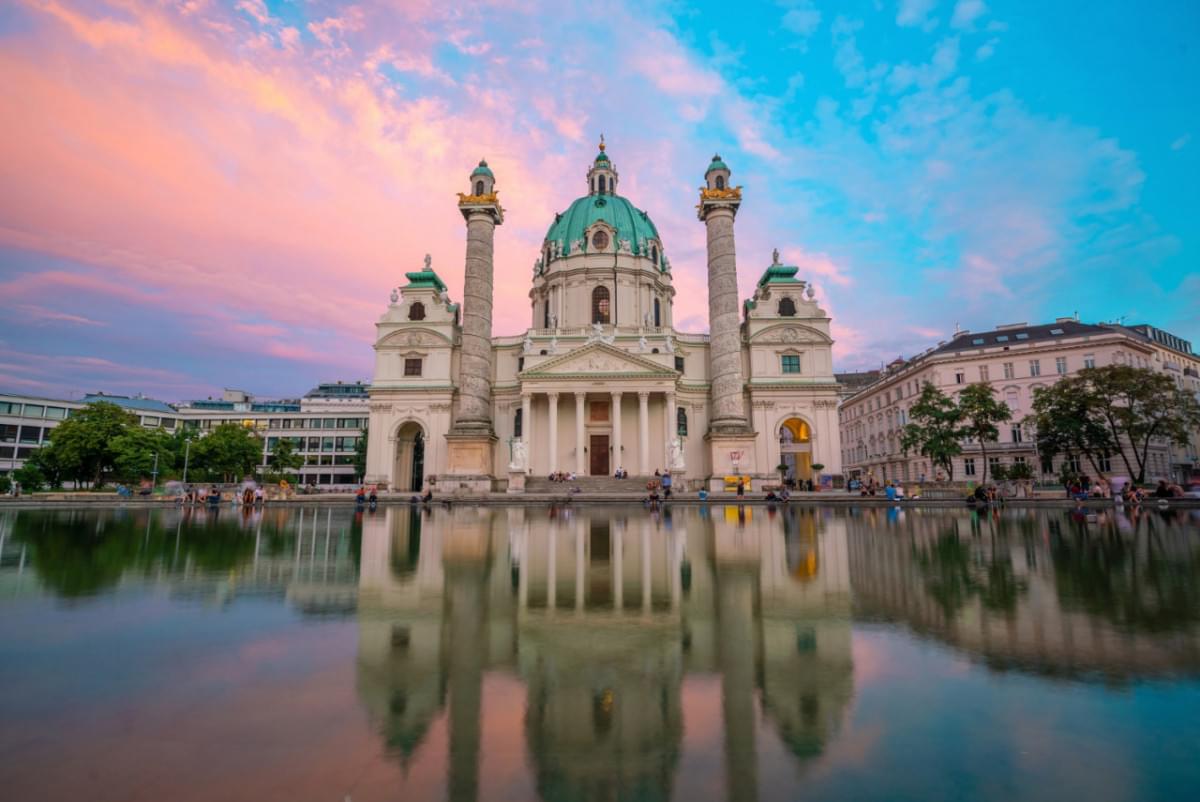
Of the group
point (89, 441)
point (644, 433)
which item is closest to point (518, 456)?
point (644, 433)

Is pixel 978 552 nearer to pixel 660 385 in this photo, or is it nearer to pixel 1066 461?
pixel 660 385

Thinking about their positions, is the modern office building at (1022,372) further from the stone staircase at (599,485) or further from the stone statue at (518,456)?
the stone statue at (518,456)

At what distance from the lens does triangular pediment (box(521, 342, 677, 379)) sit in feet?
153

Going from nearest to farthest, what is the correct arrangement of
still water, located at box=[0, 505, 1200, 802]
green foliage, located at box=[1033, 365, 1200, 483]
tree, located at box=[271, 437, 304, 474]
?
still water, located at box=[0, 505, 1200, 802] < green foliage, located at box=[1033, 365, 1200, 483] < tree, located at box=[271, 437, 304, 474]

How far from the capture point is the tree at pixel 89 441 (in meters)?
50.2

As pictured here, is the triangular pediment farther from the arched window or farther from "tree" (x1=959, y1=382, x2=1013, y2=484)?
"tree" (x1=959, y1=382, x2=1013, y2=484)

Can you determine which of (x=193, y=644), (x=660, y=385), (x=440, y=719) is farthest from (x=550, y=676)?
(x=660, y=385)

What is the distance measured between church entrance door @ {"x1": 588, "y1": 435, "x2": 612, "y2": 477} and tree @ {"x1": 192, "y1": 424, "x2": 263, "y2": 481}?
36.7m

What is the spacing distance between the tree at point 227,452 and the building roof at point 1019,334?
70070 millimetres

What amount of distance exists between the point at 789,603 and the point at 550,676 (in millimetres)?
3612

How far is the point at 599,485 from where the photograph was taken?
134ft

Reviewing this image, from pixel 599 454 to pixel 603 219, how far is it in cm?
2435

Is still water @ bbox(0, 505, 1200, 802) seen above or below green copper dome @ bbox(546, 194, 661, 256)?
below

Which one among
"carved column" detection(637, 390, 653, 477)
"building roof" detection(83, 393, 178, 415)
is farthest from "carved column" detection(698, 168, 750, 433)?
"building roof" detection(83, 393, 178, 415)
